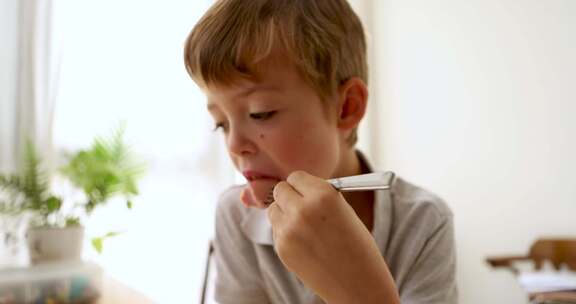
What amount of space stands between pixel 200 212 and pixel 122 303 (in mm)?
1051

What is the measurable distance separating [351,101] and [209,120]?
1272 mm

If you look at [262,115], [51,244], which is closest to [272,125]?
[262,115]

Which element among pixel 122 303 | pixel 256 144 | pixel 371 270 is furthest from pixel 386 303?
pixel 122 303

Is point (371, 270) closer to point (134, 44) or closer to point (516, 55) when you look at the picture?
point (134, 44)

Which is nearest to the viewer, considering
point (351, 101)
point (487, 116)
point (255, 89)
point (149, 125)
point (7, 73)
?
point (255, 89)

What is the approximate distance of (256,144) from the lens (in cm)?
67

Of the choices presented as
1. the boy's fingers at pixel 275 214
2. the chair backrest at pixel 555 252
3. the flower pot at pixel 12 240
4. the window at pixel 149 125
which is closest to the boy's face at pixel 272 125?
the boy's fingers at pixel 275 214

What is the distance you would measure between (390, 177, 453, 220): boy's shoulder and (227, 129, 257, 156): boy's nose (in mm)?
254

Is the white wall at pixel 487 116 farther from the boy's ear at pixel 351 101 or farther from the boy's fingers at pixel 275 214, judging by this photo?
the boy's fingers at pixel 275 214

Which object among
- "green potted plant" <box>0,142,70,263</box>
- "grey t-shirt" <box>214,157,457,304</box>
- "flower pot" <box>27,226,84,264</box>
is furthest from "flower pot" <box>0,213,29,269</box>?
"grey t-shirt" <box>214,157,457,304</box>

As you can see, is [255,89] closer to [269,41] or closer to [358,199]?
[269,41]

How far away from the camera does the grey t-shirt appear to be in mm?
764

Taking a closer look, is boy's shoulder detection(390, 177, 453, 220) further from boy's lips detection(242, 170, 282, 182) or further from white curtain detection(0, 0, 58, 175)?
white curtain detection(0, 0, 58, 175)

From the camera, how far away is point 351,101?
784 millimetres
